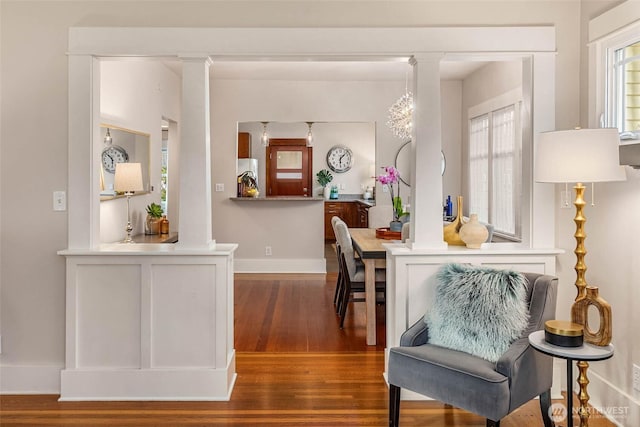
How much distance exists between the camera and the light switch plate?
3.04 meters

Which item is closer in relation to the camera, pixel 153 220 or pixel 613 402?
pixel 613 402

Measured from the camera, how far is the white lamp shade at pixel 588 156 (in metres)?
2.26

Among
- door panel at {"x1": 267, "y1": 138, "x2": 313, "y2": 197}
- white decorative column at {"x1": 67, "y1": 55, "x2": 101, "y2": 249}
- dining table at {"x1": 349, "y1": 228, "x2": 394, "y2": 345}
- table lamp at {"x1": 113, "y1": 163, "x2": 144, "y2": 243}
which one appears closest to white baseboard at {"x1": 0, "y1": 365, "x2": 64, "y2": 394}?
white decorative column at {"x1": 67, "y1": 55, "x2": 101, "y2": 249}

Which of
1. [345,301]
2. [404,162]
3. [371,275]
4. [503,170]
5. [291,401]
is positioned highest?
[404,162]

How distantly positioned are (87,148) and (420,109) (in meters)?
1.99

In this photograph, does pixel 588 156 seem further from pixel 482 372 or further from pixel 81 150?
pixel 81 150

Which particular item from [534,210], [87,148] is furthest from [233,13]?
[534,210]

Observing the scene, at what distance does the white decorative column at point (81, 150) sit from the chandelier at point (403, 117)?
3.21 meters

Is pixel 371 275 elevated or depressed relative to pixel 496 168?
depressed

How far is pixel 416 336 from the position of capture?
2617mm

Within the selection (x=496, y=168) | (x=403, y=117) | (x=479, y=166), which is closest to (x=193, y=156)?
(x=403, y=117)

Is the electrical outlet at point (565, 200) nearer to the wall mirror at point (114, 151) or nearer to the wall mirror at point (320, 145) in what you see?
the wall mirror at point (114, 151)

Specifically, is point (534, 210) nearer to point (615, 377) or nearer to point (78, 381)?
point (615, 377)

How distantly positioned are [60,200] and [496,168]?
4412mm
